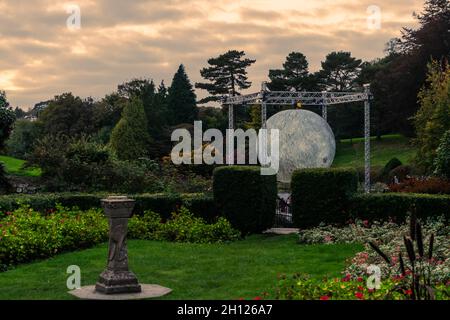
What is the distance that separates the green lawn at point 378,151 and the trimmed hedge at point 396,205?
2736 cm

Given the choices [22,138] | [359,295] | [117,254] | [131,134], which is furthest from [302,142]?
[22,138]

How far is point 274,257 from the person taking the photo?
14.1 metres

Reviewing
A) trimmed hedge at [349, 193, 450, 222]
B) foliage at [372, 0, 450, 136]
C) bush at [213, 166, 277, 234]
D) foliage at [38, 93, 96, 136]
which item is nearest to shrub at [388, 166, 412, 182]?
foliage at [372, 0, 450, 136]

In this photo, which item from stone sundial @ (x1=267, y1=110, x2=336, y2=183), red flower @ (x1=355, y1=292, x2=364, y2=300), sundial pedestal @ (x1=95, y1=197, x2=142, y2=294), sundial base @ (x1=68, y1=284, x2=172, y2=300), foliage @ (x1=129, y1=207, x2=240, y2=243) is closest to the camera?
red flower @ (x1=355, y1=292, x2=364, y2=300)

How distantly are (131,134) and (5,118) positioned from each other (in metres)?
23.6

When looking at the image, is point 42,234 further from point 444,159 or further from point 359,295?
point 444,159

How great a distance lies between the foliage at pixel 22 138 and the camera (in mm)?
52469

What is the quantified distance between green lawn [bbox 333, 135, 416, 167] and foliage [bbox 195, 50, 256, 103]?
10.6 m

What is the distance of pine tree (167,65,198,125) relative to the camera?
188 ft

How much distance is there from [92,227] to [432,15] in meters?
40.0

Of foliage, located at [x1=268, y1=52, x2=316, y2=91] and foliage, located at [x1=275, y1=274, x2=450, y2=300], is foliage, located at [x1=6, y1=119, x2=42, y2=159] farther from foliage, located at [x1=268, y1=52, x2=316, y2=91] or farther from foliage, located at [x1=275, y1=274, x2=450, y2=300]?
foliage, located at [x1=275, y1=274, x2=450, y2=300]
